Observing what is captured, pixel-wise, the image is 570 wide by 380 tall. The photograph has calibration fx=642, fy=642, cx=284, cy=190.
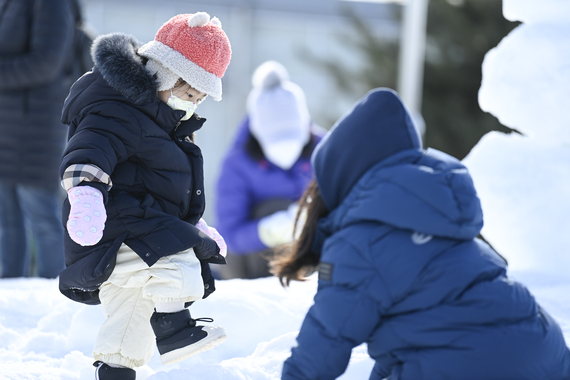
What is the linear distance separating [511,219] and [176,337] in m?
2.01

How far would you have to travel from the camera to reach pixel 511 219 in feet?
11.2

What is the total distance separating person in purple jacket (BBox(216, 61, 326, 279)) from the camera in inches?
182

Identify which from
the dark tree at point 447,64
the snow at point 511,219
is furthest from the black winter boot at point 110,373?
the dark tree at point 447,64

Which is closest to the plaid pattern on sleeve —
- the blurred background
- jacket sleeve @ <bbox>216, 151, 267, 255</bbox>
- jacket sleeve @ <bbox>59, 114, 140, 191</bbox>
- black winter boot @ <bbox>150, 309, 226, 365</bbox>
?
jacket sleeve @ <bbox>59, 114, 140, 191</bbox>

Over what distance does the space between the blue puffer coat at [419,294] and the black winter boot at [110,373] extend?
0.68 m

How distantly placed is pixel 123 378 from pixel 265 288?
4.91 ft

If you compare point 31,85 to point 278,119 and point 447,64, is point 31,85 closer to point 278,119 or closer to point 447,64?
point 278,119

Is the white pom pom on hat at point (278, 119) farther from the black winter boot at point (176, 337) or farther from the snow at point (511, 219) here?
the black winter boot at point (176, 337)

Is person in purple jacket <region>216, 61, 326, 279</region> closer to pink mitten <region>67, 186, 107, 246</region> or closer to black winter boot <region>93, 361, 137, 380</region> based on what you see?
black winter boot <region>93, 361, 137, 380</region>

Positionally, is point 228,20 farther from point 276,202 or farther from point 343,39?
point 276,202

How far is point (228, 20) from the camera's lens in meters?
9.11

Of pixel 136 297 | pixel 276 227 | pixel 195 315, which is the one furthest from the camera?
pixel 276 227

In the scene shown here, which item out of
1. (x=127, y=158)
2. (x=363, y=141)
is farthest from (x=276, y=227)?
(x=363, y=141)

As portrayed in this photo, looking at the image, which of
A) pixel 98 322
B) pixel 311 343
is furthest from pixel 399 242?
pixel 98 322
